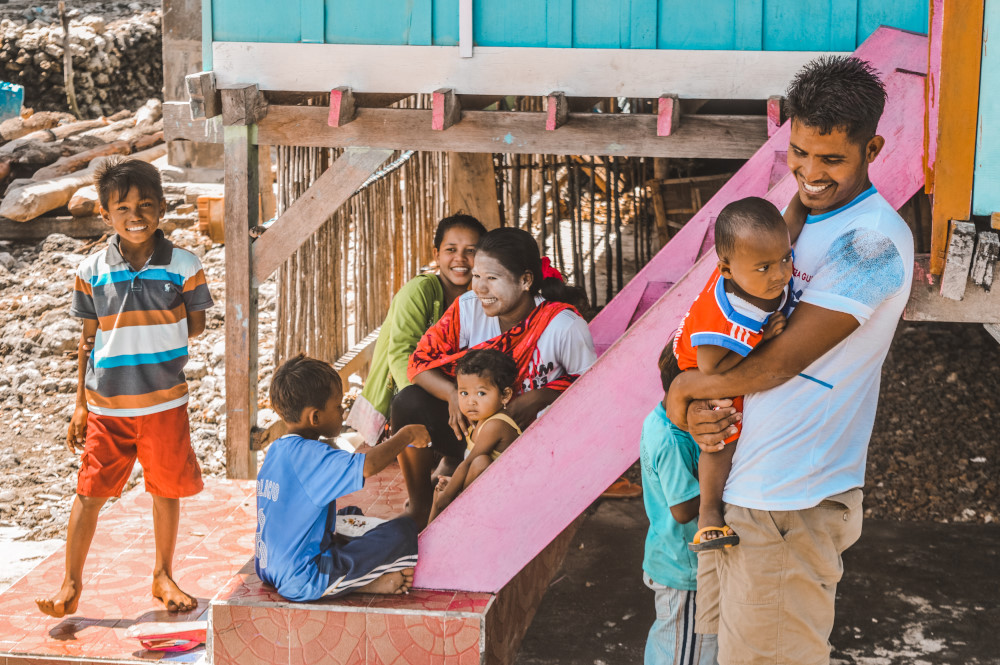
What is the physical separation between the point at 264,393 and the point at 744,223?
617 centimetres

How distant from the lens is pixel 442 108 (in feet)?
16.3

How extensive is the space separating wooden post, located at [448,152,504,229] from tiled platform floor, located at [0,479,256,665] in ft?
8.42

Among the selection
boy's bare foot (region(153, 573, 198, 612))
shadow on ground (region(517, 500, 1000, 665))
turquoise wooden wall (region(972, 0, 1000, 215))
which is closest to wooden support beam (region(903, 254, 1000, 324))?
turquoise wooden wall (region(972, 0, 1000, 215))

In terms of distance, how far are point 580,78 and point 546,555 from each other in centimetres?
229

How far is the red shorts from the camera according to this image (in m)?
3.93

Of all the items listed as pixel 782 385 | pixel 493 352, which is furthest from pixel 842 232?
pixel 493 352

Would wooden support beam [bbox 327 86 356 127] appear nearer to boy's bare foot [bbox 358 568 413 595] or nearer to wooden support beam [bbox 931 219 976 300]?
boy's bare foot [bbox 358 568 413 595]

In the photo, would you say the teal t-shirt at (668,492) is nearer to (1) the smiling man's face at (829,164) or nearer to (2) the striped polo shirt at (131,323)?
(1) the smiling man's face at (829,164)

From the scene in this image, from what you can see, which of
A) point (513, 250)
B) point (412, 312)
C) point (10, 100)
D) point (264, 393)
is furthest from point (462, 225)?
point (10, 100)

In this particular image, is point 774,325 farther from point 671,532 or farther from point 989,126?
point 989,126

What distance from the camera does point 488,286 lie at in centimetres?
402

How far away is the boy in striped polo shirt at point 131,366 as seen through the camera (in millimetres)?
3887

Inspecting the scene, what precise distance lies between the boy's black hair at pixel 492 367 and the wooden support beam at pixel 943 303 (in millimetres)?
1522

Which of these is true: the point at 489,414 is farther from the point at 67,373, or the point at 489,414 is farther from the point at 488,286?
the point at 67,373
